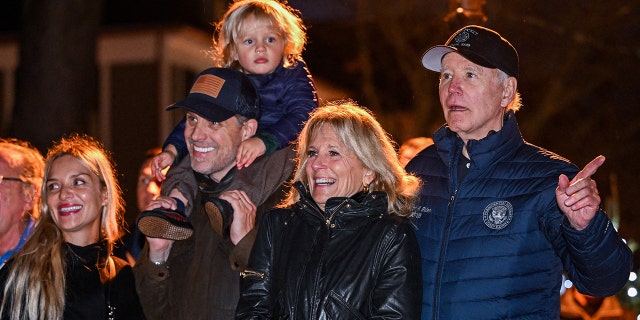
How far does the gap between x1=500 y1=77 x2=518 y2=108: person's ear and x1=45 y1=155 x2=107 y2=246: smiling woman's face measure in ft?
7.83

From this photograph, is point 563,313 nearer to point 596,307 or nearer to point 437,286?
point 596,307

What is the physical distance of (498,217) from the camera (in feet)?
15.8

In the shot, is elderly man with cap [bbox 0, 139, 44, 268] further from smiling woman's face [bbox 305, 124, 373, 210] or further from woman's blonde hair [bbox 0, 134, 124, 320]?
smiling woman's face [bbox 305, 124, 373, 210]

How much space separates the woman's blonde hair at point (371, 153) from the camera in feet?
16.4

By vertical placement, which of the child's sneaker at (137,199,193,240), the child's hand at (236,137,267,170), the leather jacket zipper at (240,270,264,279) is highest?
the child's hand at (236,137,267,170)

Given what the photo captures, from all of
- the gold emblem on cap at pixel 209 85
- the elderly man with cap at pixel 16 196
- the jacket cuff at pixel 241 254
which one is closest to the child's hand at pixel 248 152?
the gold emblem on cap at pixel 209 85

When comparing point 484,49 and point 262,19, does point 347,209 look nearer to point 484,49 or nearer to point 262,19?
point 484,49

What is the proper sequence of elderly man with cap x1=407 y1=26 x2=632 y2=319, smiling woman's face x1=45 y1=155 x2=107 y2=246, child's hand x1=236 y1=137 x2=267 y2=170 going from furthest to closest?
smiling woman's face x1=45 y1=155 x2=107 y2=246 → child's hand x1=236 y1=137 x2=267 y2=170 → elderly man with cap x1=407 y1=26 x2=632 y2=319

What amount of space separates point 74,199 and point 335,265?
1796 millimetres

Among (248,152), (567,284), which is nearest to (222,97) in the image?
(248,152)

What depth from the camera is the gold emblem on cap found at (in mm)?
5734

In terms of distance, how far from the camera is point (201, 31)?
21.8m

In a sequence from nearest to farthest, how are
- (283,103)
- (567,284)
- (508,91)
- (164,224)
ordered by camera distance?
(508,91) → (164,224) → (283,103) → (567,284)

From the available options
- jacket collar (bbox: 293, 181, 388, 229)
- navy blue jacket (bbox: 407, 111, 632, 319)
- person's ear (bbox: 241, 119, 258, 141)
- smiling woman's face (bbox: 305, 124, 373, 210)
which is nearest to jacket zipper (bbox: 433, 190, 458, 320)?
navy blue jacket (bbox: 407, 111, 632, 319)
